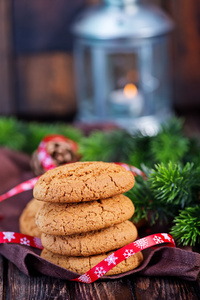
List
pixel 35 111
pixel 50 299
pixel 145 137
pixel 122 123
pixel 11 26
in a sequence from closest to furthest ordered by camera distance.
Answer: pixel 50 299
pixel 145 137
pixel 122 123
pixel 11 26
pixel 35 111

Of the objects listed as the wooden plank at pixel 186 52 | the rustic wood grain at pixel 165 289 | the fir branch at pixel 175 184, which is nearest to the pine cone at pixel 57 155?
the fir branch at pixel 175 184

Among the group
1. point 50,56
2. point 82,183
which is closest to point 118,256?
point 82,183

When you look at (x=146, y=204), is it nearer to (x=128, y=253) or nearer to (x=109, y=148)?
(x=128, y=253)

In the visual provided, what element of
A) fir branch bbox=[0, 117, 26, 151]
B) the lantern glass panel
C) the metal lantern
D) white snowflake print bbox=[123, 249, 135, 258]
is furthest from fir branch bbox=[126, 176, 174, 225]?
the lantern glass panel

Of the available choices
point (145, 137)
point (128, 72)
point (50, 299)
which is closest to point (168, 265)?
point (50, 299)

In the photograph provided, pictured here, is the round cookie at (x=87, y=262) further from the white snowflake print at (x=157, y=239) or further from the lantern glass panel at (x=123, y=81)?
the lantern glass panel at (x=123, y=81)

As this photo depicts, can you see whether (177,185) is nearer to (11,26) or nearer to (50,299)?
(50,299)
